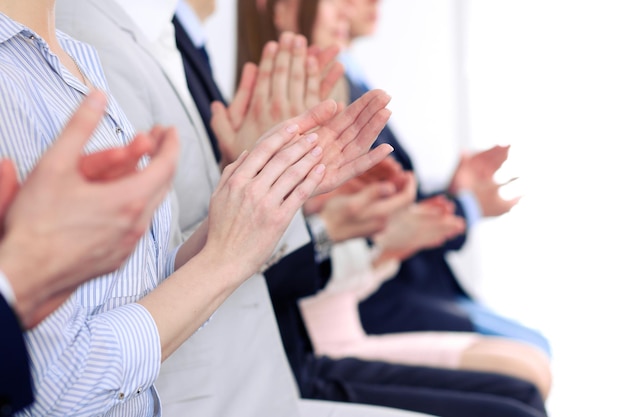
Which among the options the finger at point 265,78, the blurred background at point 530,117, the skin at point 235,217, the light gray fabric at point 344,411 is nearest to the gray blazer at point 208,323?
the light gray fabric at point 344,411

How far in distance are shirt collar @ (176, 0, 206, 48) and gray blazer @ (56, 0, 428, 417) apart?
0.25 m

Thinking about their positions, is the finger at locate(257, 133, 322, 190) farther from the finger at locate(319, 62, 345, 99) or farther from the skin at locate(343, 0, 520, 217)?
the skin at locate(343, 0, 520, 217)

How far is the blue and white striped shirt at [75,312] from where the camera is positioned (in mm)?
639

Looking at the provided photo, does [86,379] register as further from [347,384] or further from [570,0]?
[570,0]

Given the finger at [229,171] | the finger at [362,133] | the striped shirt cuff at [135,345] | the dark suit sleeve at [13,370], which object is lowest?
the striped shirt cuff at [135,345]

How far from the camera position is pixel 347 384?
1.54m

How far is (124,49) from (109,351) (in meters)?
0.53

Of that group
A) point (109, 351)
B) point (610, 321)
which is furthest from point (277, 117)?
point (610, 321)

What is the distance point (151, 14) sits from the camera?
4.13 feet

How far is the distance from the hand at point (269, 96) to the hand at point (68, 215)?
25.0 inches

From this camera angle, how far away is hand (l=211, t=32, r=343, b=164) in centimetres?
118

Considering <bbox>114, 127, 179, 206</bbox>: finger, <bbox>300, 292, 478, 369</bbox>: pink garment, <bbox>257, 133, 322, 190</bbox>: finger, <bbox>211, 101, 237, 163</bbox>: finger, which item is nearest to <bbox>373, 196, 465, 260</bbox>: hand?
<bbox>300, 292, 478, 369</bbox>: pink garment

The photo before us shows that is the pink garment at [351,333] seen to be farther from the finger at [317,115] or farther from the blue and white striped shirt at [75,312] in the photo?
the blue and white striped shirt at [75,312]

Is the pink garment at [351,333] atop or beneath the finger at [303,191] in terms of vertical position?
beneath
